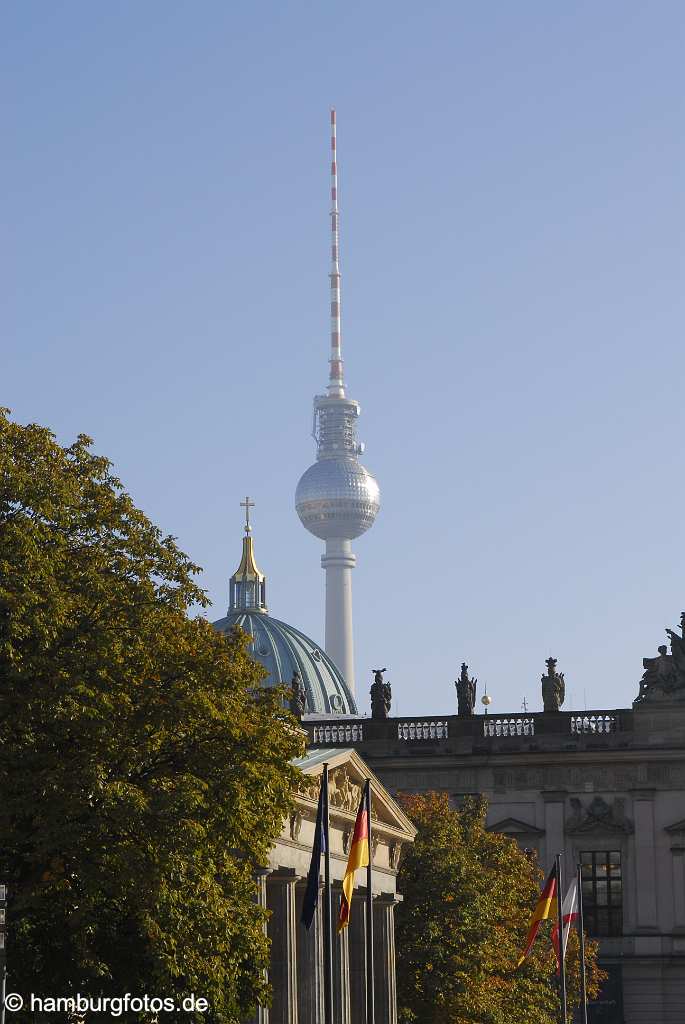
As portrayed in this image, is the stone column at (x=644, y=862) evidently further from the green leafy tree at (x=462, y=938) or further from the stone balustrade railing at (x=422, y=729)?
the green leafy tree at (x=462, y=938)

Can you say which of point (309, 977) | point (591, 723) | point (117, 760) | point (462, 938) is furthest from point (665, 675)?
point (117, 760)

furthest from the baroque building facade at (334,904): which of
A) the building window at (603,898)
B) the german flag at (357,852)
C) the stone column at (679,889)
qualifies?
the stone column at (679,889)

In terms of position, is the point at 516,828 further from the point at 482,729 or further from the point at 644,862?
the point at 644,862

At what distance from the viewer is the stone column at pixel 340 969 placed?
6038 cm

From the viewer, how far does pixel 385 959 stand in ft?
220

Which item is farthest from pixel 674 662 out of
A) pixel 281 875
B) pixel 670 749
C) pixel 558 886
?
pixel 281 875

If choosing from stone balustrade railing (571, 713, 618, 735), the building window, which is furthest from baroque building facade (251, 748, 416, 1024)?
stone balustrade railing (571, 713, 618, 735)

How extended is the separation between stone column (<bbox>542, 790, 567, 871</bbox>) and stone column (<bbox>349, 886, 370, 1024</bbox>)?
40.3 metres

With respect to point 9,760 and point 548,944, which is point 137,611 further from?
point 548,944

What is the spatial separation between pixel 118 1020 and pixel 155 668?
7.37m

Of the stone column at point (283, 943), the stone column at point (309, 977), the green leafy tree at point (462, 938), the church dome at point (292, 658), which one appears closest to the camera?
the stone column at point (283, 943)

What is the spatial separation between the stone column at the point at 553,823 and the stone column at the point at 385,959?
123 ft

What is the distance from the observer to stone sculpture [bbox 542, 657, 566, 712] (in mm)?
108750

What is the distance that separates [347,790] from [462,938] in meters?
12.6
